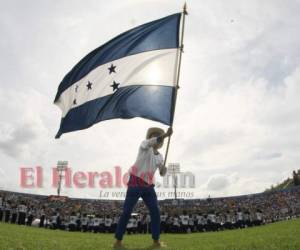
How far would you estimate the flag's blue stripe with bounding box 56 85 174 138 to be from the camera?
26.3 feet

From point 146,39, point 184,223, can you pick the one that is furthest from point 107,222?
point 146,39

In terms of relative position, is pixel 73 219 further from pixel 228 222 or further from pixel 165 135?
pixel 165 135

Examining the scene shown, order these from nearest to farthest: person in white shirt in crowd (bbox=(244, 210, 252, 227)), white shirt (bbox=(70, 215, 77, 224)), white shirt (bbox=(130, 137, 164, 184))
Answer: white shirt (bbox=(130, 137, 164, 184))
white shirt (bbox=(70, 215, 77, 224))
person in white shirt in crowd (bbox=(244, 210, 252, 227))

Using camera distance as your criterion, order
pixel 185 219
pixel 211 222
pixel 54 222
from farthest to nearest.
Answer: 1. pixel 54 222
2. pixel 211 222
3. pixel 185 219

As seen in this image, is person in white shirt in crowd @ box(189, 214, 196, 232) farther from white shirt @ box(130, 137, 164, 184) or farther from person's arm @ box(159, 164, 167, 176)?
white shirt @ box(130, 137, 164, 184)

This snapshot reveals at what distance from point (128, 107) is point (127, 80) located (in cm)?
87

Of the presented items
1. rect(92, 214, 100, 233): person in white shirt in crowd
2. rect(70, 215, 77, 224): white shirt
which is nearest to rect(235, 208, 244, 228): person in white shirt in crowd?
rect(92, 214, 100, 233): person in white shirt in crowd

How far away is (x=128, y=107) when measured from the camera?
8.29 meters

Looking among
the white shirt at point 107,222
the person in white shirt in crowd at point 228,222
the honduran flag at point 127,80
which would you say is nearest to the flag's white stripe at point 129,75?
the honduran flag at point 127,80

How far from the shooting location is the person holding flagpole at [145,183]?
6945mm

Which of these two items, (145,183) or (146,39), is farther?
(146,39)

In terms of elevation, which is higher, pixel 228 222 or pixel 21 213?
pixel 21 213

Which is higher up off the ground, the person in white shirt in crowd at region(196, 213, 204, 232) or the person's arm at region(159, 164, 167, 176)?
the person's arm at region(159, 164, 167, 176)

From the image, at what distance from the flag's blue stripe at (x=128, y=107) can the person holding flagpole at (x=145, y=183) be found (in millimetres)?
885
